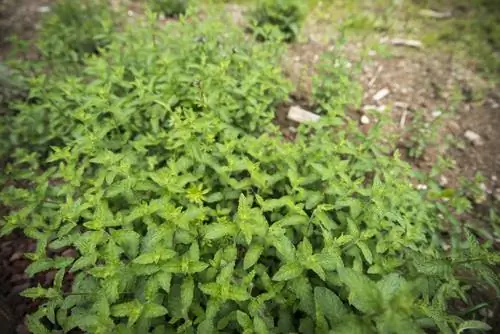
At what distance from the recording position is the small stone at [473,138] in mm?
3981

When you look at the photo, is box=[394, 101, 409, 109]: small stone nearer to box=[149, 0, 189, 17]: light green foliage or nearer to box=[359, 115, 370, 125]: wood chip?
box=[359, 115, 370, 125]: wood chip

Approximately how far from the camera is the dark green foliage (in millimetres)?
4684

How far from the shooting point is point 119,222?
2.24 metres

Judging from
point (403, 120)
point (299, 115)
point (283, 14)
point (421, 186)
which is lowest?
point (421, 186)

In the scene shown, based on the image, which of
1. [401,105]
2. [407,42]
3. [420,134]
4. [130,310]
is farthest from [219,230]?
[407,42]

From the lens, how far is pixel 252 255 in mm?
2160

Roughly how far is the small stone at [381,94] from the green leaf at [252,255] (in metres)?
2.94

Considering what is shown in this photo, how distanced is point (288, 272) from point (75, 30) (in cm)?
384

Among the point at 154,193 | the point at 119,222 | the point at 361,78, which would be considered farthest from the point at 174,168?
the point at 361,78

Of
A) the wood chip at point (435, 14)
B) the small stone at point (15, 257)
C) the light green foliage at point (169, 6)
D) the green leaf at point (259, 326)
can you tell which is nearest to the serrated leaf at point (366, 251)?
the green leaf at point (259, 326)

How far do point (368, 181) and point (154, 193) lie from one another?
74.3 inches

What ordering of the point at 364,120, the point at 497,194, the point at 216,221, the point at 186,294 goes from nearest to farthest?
the point at 186,294, the point at 216,221, the point at 497,194, the point at 364,120

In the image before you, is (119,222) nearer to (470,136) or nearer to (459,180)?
(459,180)

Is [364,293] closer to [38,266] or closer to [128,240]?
[128,240]
